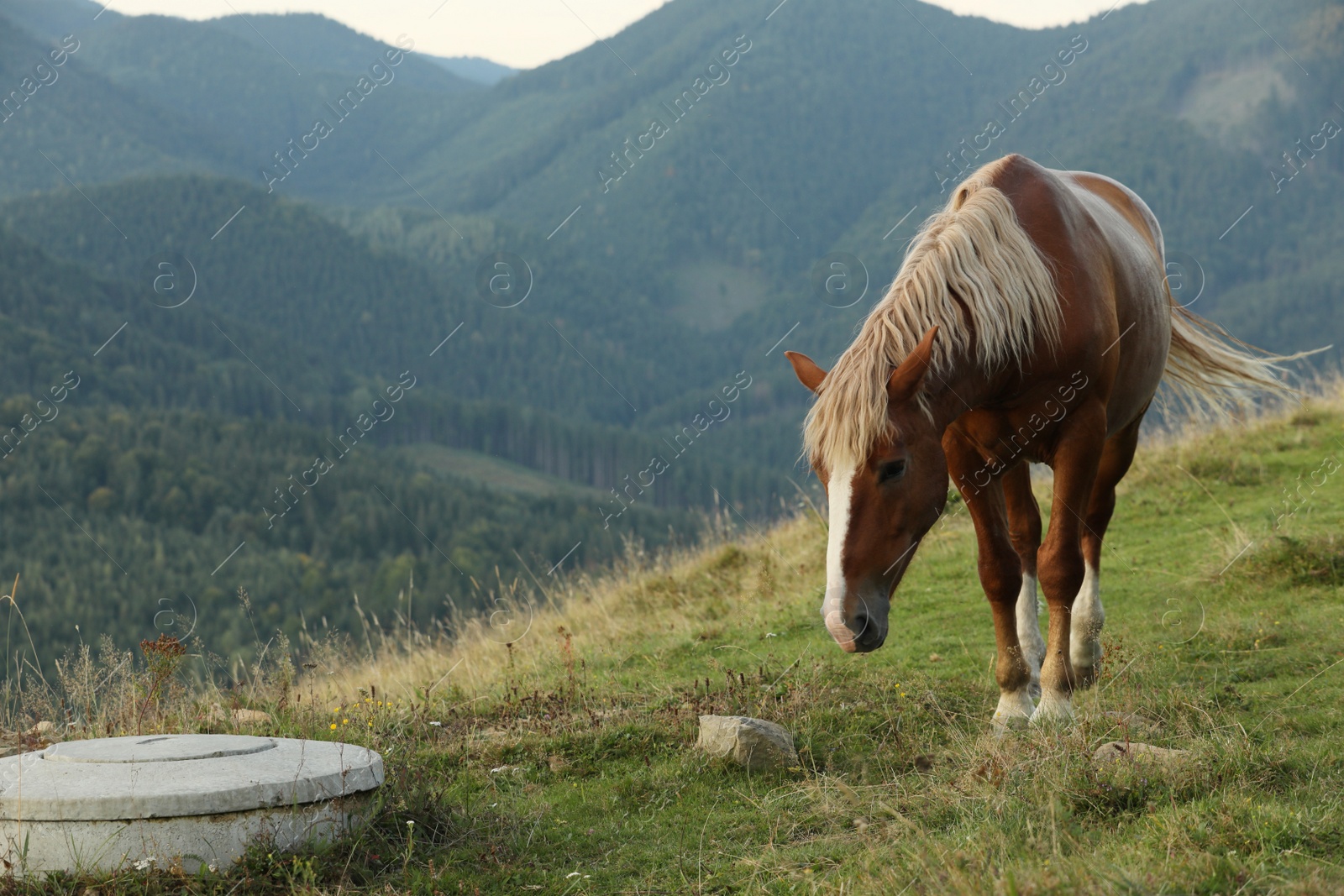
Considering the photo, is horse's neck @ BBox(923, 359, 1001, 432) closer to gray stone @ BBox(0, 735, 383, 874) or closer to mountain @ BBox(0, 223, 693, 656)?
gray stone @ BBox(0, 735, 383, 874)

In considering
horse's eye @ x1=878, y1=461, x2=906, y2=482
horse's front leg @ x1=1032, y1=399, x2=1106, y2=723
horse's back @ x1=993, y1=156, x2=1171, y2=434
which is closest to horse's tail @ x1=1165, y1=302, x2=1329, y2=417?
horse's back @ x1=993, y1=156, x2=1171, y2=434

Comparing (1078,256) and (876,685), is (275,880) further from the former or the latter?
(1078,256)

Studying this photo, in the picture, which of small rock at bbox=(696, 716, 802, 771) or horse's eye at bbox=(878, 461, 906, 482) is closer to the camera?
horse's eye at bbox=(878, 461, 906, 482)

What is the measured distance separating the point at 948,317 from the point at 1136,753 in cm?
177

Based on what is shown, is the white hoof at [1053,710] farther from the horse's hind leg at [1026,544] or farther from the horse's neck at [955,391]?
the horse's neck at [955,391]

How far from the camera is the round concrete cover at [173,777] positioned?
3.38 meters

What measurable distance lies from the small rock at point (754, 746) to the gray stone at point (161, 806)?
1.67 meters

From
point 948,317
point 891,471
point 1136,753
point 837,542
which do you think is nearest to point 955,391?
point 948,317

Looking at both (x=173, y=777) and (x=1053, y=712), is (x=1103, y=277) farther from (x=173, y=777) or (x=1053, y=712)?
(x=173, y=777)

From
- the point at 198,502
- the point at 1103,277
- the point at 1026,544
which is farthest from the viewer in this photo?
the point at 198,502

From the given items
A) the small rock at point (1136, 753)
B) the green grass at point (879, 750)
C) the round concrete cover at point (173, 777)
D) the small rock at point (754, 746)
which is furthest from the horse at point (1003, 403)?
the round concrete cover at point (173, 777)

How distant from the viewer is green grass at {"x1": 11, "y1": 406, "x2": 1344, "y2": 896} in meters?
3.14

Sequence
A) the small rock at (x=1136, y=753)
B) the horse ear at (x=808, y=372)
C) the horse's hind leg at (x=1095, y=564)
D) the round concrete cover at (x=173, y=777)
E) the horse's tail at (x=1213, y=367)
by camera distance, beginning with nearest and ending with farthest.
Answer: the round concrete cover at (x=173, y=777) < the small rock at (x=1136, y=753) < the horse ear at (x=808, y=372) < the horse's hind leg at (x=1095, y=564) < the horse's tail at (x=1213, y=367)

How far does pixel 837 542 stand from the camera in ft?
12.9
